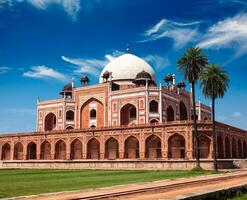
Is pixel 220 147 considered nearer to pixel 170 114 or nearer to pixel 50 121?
pixel 170 114

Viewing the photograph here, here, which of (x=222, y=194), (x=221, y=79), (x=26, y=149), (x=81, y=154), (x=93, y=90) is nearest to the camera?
(x=222, y=194)

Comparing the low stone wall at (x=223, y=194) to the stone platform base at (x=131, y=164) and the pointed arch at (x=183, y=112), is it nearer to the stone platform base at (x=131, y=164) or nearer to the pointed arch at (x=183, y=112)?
the stone platform base at (x=131, y=164)

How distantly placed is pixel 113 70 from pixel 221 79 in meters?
32.2

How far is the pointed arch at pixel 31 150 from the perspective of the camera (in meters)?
60.4

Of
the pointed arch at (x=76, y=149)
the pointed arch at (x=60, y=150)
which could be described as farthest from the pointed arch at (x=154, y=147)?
the pointed arch at (x=60, y=150)

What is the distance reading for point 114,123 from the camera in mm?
60406

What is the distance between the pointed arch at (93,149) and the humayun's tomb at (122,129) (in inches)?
5.1

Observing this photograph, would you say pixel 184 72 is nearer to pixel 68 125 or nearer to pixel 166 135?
pixel 166 135

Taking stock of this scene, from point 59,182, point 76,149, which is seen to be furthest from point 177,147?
point 59,182

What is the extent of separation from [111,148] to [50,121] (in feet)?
71.3

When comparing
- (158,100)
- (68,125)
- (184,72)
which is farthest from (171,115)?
(184,72)

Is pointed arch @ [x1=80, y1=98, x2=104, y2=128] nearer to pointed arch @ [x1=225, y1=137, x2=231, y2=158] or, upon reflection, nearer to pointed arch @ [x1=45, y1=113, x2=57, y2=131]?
pointed arch @ [x1=45, y1=113, x2=57, y2=131]

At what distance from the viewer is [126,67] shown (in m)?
69.0

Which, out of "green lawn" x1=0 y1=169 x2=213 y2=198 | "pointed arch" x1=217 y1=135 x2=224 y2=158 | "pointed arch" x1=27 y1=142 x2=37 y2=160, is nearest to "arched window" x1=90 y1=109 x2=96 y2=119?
"pointed arch" x1=27 y1=142 x2=37 y2=160
